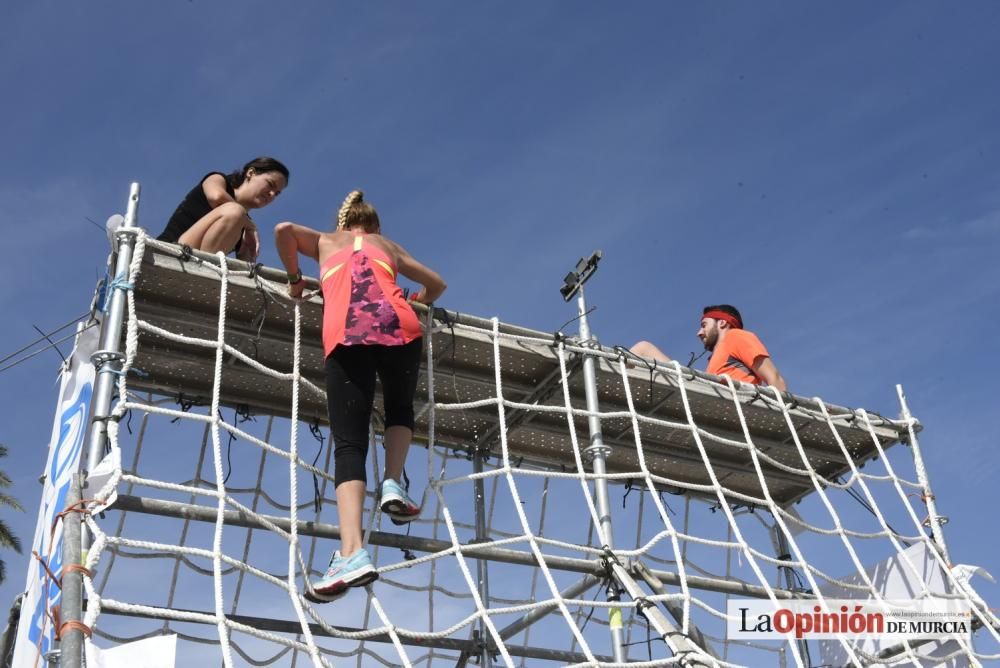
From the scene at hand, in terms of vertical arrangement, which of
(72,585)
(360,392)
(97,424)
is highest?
(360,392)

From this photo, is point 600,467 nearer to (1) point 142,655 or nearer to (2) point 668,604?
(2) point 668,604

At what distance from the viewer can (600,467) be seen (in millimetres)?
4828

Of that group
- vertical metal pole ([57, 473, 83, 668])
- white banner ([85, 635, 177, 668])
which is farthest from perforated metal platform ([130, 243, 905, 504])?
white banner ([85, 635, 177, 668])

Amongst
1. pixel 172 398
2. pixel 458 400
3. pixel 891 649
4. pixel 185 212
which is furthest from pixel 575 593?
pixel 185 212

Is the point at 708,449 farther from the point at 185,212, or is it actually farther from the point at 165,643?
the point at 165,643

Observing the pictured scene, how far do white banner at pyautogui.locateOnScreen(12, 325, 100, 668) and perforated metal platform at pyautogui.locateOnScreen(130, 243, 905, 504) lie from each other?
0.54m

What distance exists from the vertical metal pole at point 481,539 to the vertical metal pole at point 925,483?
Result: 2347mm

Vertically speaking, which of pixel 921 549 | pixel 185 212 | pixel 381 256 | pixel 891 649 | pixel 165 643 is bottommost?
pixel 165 643

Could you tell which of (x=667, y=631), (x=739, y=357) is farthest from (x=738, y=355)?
(x=667, y=631)

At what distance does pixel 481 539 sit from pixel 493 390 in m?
0.73

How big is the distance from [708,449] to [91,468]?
367cm

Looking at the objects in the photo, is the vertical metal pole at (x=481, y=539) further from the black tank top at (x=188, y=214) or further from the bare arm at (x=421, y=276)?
the black tank top at (x=188, y=214)

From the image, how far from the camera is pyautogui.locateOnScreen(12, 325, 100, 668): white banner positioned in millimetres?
3311

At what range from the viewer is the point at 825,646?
241 inches
